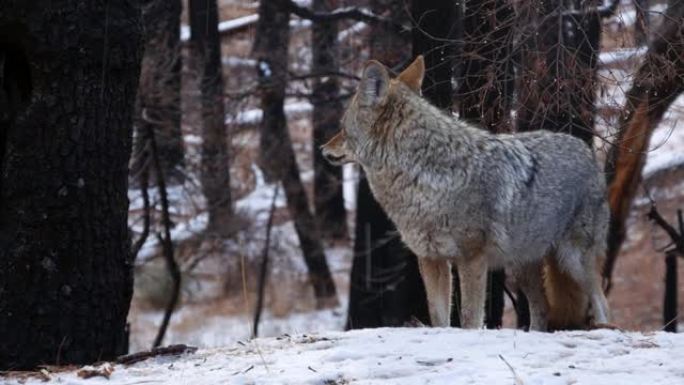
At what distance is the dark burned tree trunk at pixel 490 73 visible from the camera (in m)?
9.72

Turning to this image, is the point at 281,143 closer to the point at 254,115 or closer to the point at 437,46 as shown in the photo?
the point at 254,115

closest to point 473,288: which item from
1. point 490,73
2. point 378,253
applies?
point 490,73

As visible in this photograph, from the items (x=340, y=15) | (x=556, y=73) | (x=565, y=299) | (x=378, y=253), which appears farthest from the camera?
(x=378, y=253)

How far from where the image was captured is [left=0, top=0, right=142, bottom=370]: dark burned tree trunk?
7.92 m

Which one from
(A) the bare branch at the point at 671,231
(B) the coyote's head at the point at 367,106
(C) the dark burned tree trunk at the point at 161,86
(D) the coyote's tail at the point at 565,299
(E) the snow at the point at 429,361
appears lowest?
(E) the snow at the point at 429,361

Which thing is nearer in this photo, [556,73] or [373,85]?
[373,85]

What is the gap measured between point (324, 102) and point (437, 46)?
837 cm

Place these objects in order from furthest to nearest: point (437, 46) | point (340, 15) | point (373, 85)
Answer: point (340, 15) < point (437, 46) < point (373, 85)

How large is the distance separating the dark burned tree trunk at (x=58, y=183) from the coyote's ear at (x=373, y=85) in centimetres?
193

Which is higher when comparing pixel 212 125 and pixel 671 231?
pixel 212 125

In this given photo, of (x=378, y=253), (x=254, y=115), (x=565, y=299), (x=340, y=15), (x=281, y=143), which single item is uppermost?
(x=340, y=15)

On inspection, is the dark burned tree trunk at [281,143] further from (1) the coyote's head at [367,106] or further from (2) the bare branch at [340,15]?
(1) the coyote's head at [367,106]

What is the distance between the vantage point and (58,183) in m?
7.96

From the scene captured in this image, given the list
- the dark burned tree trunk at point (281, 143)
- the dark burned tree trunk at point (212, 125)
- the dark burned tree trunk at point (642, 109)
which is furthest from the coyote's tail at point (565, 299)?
the dark burned tree trunk at point (212, 125)
